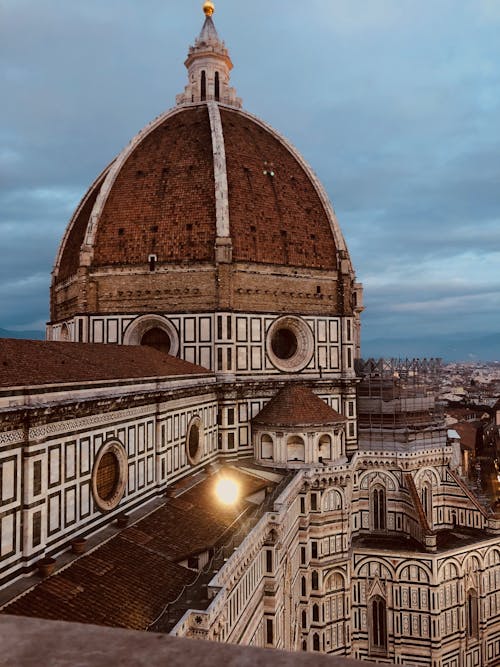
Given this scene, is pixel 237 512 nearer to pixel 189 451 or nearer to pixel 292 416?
pixel 189 451

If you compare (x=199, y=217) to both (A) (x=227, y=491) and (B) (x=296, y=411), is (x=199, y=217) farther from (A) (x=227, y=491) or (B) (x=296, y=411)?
(A) (x=227, y=491)

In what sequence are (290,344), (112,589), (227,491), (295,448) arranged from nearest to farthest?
(112,589), (227,491), (295,448), (290,344)

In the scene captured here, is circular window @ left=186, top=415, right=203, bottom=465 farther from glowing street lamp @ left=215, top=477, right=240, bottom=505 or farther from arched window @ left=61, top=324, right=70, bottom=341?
arched window @ left=61, top=324, right=70, bottom=341

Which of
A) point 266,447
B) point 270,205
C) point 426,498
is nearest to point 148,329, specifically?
point 266,447

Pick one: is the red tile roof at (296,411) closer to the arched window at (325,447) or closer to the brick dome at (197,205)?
the arched window at (325,447)

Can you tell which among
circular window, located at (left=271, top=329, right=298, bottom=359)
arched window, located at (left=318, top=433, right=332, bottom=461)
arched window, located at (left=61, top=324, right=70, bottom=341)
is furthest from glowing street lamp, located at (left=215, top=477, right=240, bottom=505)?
arched window, located at (left=61, top=324, right=70, bottom=341)
